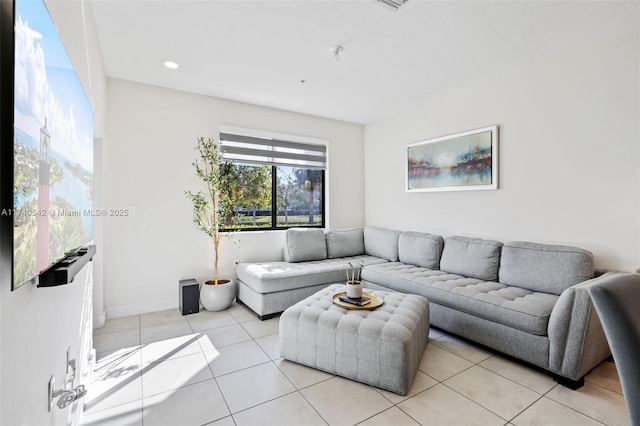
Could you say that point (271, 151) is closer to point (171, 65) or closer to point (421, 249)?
point (171, 65)

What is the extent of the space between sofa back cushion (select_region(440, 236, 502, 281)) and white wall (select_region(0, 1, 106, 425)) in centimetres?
326

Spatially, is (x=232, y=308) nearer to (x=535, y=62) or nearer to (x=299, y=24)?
(x=299, y=24)

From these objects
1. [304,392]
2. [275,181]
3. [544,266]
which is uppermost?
[275,181]

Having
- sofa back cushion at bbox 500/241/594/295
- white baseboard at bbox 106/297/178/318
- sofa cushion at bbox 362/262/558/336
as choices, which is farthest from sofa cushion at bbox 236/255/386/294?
sofa back cushion at bbox 500/241/594/295

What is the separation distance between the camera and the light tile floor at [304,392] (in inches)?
72.7

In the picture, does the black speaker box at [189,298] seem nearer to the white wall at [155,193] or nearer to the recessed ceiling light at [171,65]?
the white wall at [155,193]

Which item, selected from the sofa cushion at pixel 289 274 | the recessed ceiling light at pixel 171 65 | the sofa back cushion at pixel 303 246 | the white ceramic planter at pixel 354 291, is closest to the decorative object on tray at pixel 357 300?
the white ceramic planter at pixel 354 291

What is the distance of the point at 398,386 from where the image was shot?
205 centimetres

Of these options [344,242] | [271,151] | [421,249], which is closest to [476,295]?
[421,249]

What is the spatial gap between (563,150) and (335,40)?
7.53ft

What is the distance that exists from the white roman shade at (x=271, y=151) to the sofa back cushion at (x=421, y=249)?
5.78 ft

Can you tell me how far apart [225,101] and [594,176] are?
3989 mm

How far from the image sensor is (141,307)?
3.55 meters

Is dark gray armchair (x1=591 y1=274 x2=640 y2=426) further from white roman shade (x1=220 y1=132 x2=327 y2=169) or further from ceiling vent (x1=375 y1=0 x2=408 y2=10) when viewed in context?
white roman shade (x1=220 y1=132 x2=327 y2=169)
